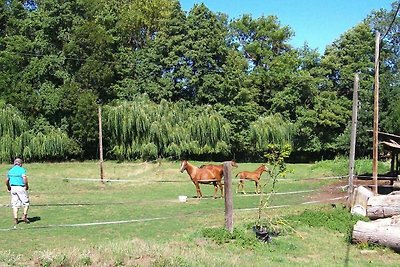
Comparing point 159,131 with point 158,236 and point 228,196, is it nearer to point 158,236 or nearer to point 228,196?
point 158,236

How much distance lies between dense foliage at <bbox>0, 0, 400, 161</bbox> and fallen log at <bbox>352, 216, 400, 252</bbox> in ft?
78.6

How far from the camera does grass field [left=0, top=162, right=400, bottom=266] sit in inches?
257

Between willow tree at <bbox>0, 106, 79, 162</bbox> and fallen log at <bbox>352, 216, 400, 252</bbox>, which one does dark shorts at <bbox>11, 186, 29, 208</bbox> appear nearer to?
fallen log at <bbox>352, 216, 400, 252</bbox>

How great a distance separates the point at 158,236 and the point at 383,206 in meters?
4.89

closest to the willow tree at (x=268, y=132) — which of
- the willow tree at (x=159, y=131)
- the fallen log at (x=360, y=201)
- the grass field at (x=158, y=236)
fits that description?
the willow tree at (x=159, y=131)

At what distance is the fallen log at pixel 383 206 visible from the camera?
9.72 m

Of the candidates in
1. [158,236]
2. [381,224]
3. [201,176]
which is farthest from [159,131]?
[381,224]

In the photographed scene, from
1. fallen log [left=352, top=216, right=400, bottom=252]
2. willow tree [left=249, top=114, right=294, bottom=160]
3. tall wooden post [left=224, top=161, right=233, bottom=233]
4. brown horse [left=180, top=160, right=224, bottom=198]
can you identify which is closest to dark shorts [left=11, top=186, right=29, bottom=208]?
tall wooden post [left=224, top=161, right=233, bottom=233]

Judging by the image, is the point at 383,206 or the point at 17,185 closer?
the point at 383,206

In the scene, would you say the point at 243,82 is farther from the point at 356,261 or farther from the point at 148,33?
the point at 356,261

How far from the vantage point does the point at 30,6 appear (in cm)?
4438

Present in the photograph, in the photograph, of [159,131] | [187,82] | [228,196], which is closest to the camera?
[228,196]

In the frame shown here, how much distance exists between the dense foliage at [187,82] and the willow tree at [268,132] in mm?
86

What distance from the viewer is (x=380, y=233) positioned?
856 centimetres
